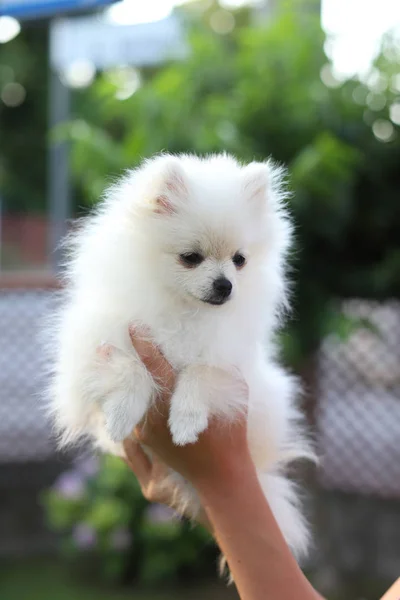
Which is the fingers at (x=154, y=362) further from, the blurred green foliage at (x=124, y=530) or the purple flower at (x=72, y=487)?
the purple flower at (x=72, y=487)

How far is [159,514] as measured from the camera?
329 cm

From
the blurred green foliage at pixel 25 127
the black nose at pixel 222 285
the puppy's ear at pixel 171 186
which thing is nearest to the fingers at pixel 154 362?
the black nose at pixel 222 285

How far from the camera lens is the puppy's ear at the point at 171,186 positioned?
1.55 metres

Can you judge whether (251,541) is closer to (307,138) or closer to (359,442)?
(307,138)

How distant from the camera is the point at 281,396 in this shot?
71.0 inches

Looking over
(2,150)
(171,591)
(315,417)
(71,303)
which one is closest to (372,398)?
(315,417)

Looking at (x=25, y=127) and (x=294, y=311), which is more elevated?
(x=25, y=127)

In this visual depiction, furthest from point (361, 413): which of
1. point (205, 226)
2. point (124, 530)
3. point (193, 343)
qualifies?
point (205, 226)

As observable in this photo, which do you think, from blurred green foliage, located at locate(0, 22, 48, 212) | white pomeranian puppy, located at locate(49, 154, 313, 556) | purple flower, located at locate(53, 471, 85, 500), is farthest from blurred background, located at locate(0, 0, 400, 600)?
blurred green foliage, located at locate(0, 22, 48, 212)

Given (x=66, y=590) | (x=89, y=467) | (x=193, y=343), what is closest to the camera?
(x=193, y=343)

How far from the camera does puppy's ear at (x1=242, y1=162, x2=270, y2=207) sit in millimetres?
1639

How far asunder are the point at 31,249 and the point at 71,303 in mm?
14910

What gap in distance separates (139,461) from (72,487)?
188cm

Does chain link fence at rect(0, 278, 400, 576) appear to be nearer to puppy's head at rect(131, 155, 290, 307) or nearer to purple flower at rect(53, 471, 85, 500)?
purple flower at rect(53, 471, 85, 500)
